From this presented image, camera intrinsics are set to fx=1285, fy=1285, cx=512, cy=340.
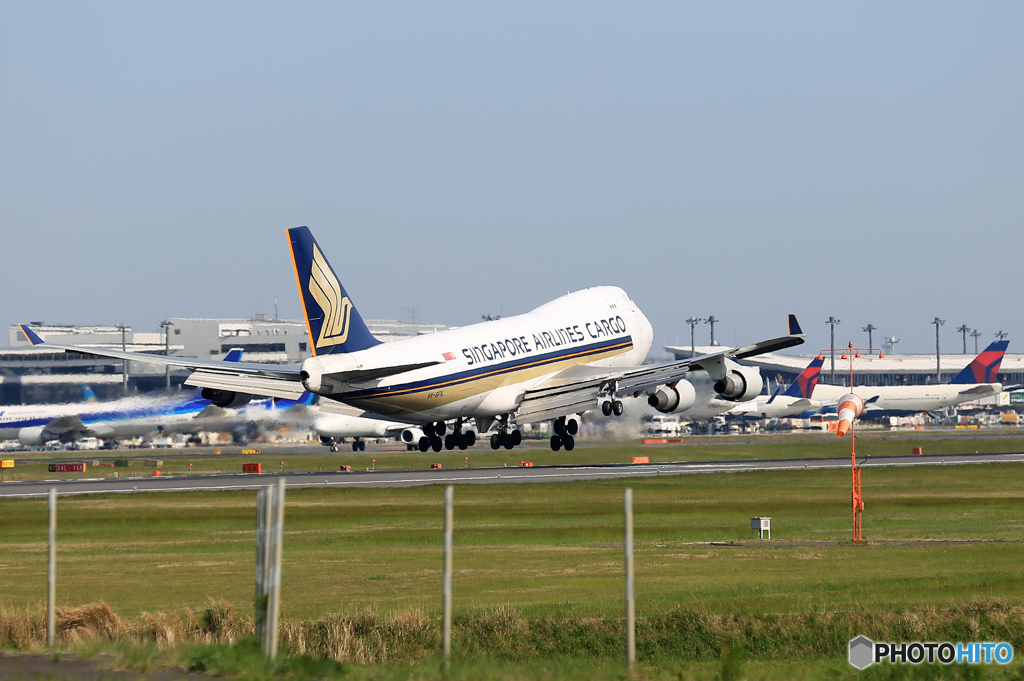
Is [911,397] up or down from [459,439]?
up

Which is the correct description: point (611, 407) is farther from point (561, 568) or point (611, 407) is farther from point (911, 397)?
point (911, 397)

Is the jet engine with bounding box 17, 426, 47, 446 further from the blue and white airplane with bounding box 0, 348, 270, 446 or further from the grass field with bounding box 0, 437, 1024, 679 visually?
the grass field with bounding box 0, 437, 1024, 679

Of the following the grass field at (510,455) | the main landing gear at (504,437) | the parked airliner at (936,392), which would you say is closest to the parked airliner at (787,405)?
the parked airliner at (936,392)

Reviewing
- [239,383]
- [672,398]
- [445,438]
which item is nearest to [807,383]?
[672,398]

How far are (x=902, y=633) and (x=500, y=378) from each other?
3579 centimetres

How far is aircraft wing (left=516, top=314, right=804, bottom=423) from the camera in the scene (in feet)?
198

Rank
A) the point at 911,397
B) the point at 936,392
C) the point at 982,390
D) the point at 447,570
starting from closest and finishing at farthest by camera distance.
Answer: the point at 447,570, the point at 982,390, the point at 936,392, the point at 911,397

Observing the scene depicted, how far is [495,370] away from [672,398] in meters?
9.96

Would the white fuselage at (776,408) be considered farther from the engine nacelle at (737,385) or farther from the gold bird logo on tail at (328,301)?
the gold bird logo on tail at (328,301)

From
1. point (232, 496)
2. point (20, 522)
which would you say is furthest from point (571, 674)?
point (232, 496)

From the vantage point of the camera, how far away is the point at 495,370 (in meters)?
58.9

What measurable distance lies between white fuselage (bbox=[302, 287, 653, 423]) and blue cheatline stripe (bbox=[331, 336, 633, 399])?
45 mm

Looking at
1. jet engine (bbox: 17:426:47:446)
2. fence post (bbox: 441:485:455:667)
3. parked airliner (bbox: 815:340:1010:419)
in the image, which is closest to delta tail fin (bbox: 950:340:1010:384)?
parked airliner (bbox: 815:340:1010:419)

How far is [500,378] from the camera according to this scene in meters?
59.5
